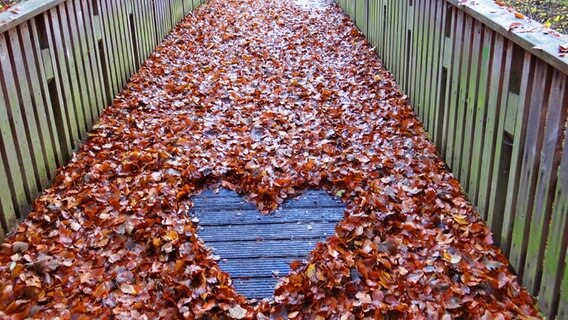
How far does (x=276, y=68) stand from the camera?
787 cm

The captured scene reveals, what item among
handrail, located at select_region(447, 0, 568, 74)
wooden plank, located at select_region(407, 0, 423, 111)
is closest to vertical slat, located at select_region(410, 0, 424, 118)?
wooden plank, located at select_region(407, 0, 423, 111)

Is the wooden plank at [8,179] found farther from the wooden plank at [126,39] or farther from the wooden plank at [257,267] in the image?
the wooden plank at [126,39]

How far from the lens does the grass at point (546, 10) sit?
597 cm

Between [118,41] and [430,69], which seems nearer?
[430,69]

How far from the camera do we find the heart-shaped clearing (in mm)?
3592

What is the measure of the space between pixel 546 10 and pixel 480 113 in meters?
3.41

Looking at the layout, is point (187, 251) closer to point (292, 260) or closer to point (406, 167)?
point (292, 260)

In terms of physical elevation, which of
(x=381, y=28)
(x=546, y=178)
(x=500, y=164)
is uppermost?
(x=546, y=178)

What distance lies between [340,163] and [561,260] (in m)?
2.33

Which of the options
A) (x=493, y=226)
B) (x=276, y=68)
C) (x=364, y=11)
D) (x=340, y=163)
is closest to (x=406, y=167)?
(x=340, y=163)

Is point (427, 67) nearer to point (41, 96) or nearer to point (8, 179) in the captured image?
point (41, 96)

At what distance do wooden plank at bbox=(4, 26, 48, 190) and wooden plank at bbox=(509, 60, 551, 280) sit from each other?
3505mm

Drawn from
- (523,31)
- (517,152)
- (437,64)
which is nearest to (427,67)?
(437,64)

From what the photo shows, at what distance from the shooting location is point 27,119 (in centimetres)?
418
